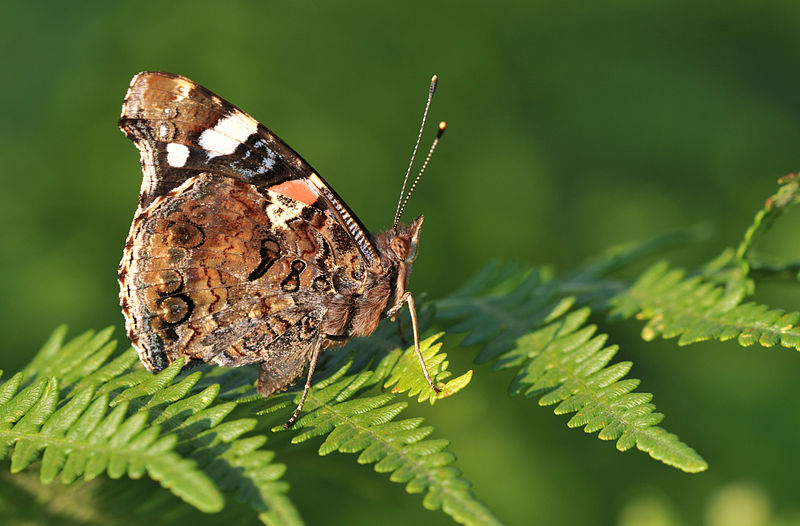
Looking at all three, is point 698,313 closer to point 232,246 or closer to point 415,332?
point 415,332

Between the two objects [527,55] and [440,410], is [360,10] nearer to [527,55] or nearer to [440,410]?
[527,55]

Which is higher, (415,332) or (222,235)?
(222,235)

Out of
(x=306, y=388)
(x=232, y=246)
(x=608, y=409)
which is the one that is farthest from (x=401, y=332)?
(x=608, y=409)

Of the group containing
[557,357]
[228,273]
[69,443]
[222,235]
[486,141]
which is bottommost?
[557,357]

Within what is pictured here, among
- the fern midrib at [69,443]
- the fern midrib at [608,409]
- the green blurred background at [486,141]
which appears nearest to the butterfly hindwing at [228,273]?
the fern midrib at [69,443]

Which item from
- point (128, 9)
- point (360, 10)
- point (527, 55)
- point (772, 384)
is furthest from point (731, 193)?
point (128, 9)

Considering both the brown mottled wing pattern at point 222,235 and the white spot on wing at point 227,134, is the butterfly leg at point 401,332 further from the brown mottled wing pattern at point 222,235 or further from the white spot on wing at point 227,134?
the white spot on wing at point 227,134

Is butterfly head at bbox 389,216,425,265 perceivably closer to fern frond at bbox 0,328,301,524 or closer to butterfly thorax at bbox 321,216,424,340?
butterfly thorax at bbox 321,216,424,340
